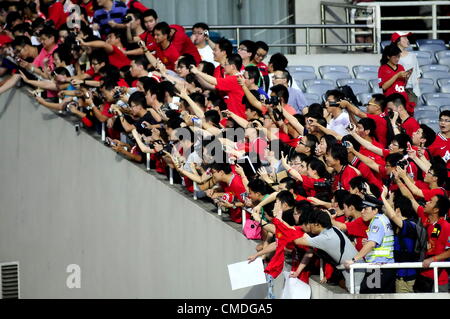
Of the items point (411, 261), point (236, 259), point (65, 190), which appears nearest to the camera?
point (411, 261)

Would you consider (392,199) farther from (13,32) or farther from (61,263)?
(13,32)

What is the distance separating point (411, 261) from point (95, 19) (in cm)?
758

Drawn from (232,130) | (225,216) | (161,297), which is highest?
(232,130)

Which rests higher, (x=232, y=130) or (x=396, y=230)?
(x=232, y=130)

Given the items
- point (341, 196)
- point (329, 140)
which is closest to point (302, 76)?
point (329, 140)

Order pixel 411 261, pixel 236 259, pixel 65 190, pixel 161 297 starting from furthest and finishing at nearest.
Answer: pixel 65 190, pixel 161 297, pixel 236 259, pixel 411 261

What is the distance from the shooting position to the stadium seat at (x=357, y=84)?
1755 centimetres

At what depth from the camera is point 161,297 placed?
15148 mm

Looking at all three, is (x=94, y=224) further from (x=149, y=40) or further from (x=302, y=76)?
(x=302, y=76)

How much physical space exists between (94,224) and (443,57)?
5.85 meters

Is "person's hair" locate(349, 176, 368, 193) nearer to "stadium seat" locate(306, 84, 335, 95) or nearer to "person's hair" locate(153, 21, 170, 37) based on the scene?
"person's hair" locate(153, 21, 170, 37)

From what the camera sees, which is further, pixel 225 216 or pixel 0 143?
pixel 0 143

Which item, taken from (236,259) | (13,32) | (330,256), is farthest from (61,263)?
(330,256)

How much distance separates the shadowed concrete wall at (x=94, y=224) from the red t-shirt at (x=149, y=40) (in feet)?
4.67
